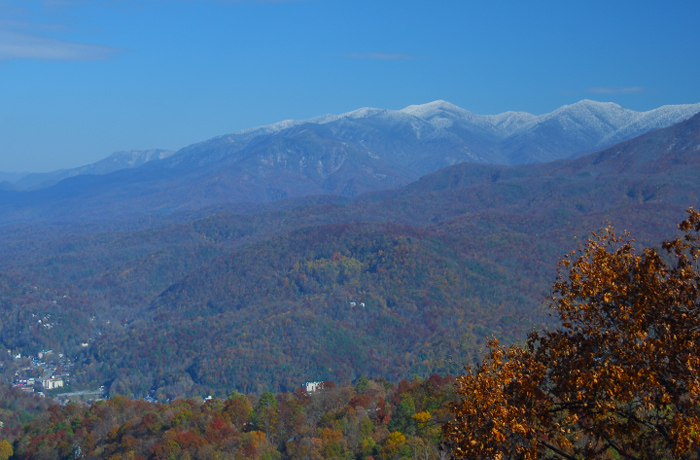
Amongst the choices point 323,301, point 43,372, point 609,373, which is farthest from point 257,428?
point 43,372

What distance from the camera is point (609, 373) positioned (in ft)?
26.9

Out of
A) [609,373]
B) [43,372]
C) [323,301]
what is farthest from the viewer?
[323,301]

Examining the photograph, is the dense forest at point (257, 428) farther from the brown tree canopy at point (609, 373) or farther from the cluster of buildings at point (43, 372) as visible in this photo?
the cluster of buildings at point (43, 372)

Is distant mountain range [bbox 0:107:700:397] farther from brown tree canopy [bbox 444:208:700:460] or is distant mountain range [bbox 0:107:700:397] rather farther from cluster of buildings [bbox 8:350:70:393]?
brown tree canopy [bbox 444:208:700:460]

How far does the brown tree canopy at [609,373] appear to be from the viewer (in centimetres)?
803

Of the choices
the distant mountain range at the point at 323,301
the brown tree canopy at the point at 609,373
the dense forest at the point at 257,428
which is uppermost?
the brown tree canopy at the point at 609,373

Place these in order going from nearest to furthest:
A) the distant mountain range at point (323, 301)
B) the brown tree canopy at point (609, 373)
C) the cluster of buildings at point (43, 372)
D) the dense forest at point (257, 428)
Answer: the brown tree canopy at point (609, 373) → the dense forest at point (257, 428) → the distant mountain range at point (323, 301) → the cluster of buildings at point (43, 372)

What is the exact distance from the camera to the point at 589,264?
28.8ft

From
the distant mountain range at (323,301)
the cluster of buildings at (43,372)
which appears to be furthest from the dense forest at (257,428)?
the cluster of buildings at (43,372)

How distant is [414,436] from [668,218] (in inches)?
5555

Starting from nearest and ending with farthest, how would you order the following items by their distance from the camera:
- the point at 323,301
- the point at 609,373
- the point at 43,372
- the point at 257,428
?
1. the point at 609,373
2. the point at 257,428
3. the point at 43,372
4. the point at 323,301

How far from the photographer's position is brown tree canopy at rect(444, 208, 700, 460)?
8031 millimetres

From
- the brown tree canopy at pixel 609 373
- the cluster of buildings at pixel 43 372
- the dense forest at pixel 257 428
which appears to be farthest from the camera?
the cluster of buildings at pixel 43 372

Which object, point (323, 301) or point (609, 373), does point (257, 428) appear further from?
point (323, 301)
